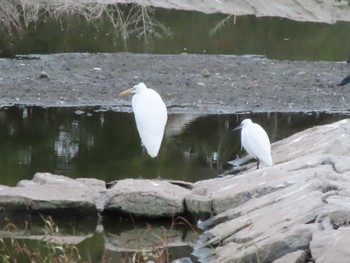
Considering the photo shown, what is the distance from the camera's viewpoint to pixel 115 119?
13.5 metres

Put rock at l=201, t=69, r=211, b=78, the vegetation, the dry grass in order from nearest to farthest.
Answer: the vegetation
rock at l=201, t=69, r=211, b=78
the dry grass

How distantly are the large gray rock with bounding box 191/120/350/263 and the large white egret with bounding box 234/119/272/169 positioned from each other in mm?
365

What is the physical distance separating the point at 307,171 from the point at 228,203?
745 mm

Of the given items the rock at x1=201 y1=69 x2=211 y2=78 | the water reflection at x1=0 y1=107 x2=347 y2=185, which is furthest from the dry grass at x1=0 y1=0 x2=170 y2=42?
the water reflection at x1=0 y1=107 x2=347 y2=185

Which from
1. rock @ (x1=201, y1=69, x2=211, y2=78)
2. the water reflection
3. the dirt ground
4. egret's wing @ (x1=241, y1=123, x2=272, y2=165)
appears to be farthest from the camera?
rock @ (x1=201, y1=69, x2=211, y2=78)

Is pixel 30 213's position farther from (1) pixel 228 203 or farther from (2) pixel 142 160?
(2) pixel 142 160

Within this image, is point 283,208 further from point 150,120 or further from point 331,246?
point 150,120

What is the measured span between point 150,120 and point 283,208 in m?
3.46

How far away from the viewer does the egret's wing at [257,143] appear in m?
9.45

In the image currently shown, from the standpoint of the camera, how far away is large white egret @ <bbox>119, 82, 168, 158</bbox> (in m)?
10.1

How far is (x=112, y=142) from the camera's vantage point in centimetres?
1194

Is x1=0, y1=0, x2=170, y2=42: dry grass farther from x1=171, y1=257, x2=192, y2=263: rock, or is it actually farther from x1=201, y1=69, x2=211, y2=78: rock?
x1=171, y1=257, x2=192, y2=263: rock

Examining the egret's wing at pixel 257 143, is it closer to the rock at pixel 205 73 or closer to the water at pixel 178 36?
the rock at pixel 205 73

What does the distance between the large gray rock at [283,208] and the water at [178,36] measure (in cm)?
1075
